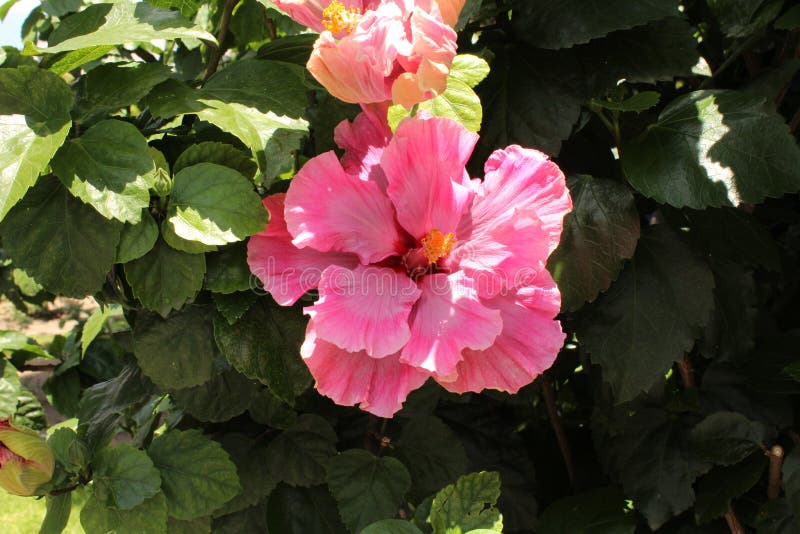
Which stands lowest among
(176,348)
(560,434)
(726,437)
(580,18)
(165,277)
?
(560,434)

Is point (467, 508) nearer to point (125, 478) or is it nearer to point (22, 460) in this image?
point (125, 478)

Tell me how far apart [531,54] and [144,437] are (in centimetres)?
79

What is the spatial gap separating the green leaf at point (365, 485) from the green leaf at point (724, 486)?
46 cm

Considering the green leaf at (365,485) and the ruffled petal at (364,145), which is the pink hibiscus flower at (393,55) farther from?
the green leaf at (365,485)

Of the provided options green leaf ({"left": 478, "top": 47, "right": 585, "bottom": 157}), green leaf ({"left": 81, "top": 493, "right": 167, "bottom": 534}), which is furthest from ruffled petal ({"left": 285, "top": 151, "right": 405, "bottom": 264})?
green leaf ({"left": 81, "top": 493, "right": 167, "bottom": 534})

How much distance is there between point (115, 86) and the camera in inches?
35.1

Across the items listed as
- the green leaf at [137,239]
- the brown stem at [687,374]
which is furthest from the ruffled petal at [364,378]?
the brown stem at [687,374]

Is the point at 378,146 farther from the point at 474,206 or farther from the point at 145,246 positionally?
the point at 145,246

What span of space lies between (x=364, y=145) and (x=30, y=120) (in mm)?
Result: 350

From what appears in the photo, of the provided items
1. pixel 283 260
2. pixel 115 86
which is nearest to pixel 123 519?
pixel 283 260

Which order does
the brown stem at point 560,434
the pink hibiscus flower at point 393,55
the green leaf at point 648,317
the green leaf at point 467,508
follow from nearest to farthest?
the pink hibiscus flower at point 393,55 → the green leaf at point 467,508 → the green leaf at point 648,317 → the brown stem at point 560,434

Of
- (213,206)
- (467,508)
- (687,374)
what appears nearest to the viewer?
(213,206)

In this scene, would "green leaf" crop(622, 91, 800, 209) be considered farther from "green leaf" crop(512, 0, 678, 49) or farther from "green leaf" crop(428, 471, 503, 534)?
"green leaf" crop(428, 471, 503, 534)

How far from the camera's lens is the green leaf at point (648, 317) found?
3.35ft
